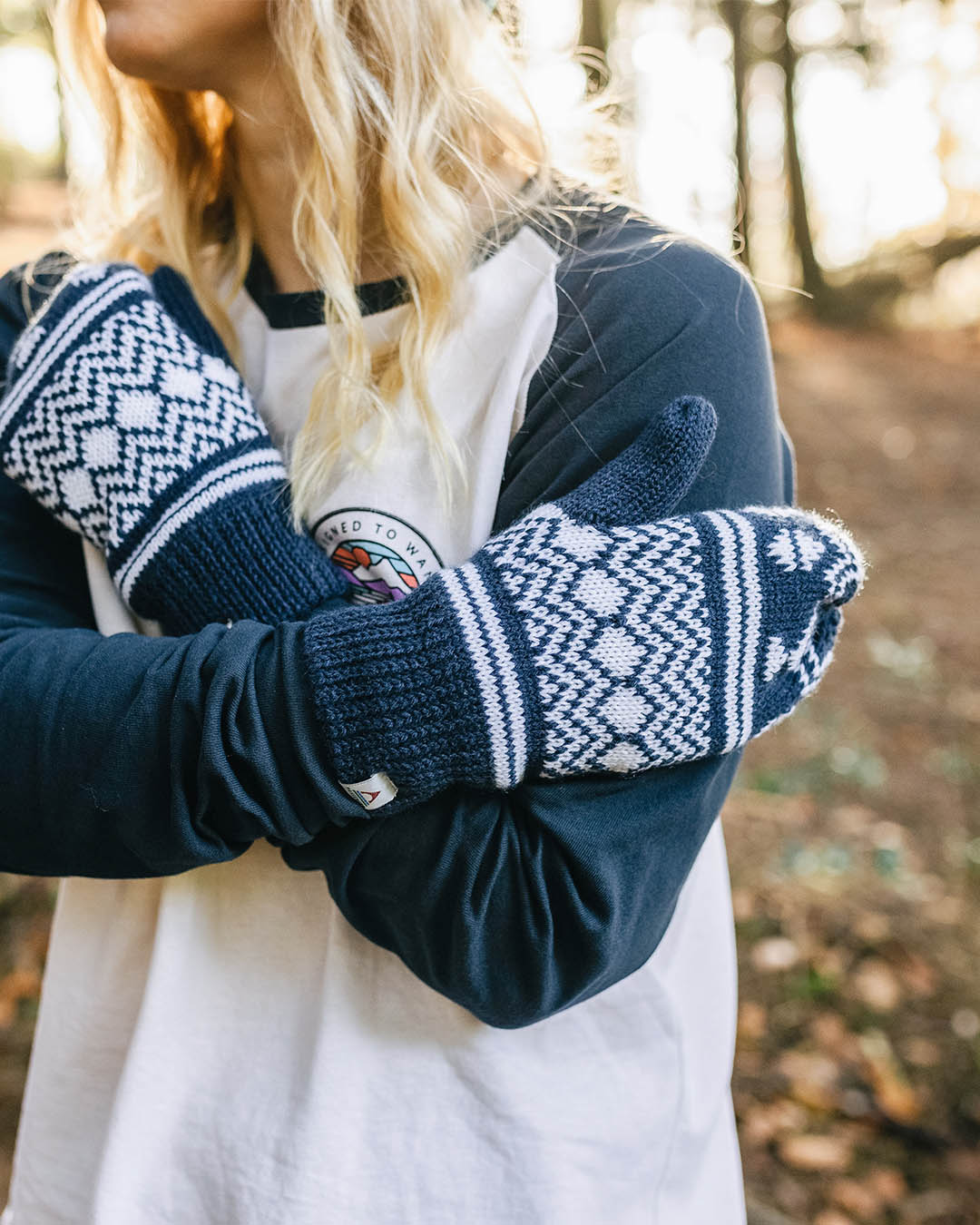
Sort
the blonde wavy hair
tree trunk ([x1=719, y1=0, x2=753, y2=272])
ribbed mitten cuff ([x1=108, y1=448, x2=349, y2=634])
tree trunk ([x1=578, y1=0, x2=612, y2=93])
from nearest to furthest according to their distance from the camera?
ribbed mitten cuff ([x1=108, y1=448, x2=349, y2=634]) < the blonde wavy hair < tree trunk ([x1=578, y1=0, x2=612, y2=93]) < tree trunk ([x1=719, y1=0, x2=753, y2=272])

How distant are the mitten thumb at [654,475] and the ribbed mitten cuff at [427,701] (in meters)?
0.16

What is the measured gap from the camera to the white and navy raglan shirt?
0.99 m

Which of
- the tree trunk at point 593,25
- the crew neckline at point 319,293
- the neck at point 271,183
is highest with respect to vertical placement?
the neck at point 271,183

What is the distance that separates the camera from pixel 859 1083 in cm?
267

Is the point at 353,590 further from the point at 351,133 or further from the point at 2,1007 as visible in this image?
the point at 2,1007

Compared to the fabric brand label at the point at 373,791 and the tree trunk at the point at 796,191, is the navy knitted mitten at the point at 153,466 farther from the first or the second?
the tree trunk at the point at 796,191

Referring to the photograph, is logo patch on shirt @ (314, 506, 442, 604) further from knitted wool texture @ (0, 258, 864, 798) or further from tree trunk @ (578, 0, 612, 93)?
tree trunk @ (578, 0, 612, 93)

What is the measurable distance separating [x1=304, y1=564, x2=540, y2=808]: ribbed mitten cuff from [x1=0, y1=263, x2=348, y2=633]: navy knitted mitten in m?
0.17

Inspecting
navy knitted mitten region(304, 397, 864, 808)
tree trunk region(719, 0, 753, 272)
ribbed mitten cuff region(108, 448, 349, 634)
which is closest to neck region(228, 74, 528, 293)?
ribbed mitten cuff region(108, 448, 349, 634)

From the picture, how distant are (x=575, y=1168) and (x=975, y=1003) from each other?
83.8 inches

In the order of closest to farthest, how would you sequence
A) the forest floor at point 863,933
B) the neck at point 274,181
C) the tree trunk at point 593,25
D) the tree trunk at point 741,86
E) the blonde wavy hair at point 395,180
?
the blonde wavy hair at point 395,180
the neck at point 274,181
the forest floor at point 863,933
the tree trunk at point 593,25
the tree trunk at point 741,86

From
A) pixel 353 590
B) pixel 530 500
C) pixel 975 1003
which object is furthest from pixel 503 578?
pixel 975 1003

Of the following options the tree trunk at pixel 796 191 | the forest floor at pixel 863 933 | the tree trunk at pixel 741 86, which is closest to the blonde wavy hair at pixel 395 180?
the forest floor at pixel 863 933

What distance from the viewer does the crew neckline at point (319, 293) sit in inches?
49.1
